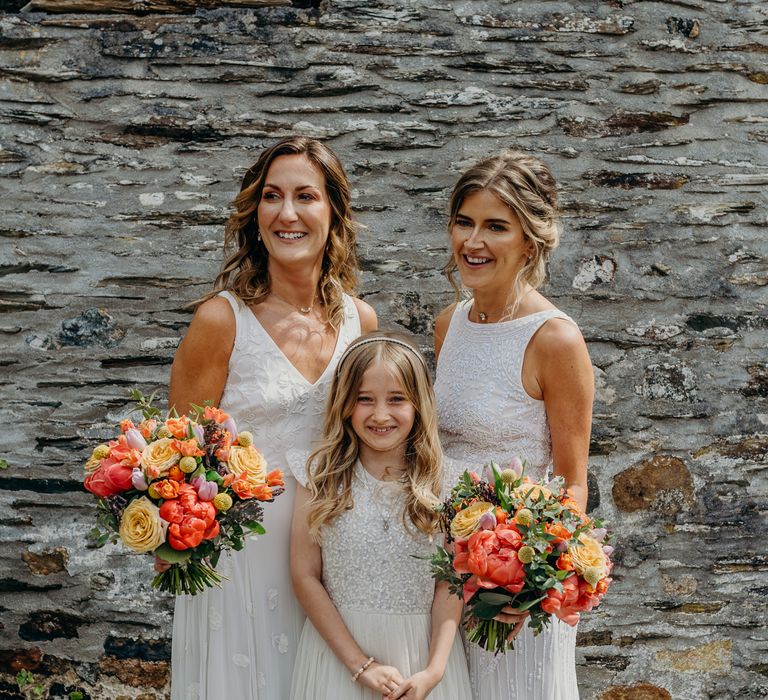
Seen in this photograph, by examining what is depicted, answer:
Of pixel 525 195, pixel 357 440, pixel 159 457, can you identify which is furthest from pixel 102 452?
pixel 525 195

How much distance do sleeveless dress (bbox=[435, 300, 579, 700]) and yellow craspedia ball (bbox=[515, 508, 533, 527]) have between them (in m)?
0.39

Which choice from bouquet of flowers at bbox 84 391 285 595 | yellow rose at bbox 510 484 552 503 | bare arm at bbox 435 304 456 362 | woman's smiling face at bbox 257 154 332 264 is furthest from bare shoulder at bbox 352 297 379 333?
yellow rose at bbox 510 484 552 503

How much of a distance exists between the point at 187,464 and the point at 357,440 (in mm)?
591

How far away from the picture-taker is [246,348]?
9.41ft

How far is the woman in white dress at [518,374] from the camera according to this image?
269cm

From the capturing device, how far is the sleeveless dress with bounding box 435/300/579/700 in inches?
106

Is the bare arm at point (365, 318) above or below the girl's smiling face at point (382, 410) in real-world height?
above

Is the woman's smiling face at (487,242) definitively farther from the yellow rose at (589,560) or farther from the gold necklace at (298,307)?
the yellow rose at (589,560)

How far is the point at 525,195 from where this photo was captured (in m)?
2.74

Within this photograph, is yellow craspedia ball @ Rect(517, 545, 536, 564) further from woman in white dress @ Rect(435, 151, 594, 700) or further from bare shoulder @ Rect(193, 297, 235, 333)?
bare shoulder @ Rect(193, 297, 235, 333)

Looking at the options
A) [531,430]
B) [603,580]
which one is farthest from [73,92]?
[603,580]

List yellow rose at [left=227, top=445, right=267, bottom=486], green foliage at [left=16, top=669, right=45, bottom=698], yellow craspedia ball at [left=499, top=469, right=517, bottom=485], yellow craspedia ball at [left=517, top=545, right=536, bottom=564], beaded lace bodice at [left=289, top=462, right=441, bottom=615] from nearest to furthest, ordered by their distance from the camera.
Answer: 1. yellow craspedia ball at [left=517, top=545, right=536, bottom=564]
2. yellow craspedia ball at [left=499, top=469, right=517, bottom=485]
3. yellow rose at [left=227, top=445, right=267, bottom=486]
4. beaded lace bodice at [left=289, top=462, right=441, bottom=615]
5. green foliage at [left=16, top=669, right=45, bottom=698]

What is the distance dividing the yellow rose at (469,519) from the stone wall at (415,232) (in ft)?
5.57

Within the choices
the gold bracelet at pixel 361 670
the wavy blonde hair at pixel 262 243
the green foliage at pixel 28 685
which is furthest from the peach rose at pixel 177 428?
the green foliage at pixel 28 685
